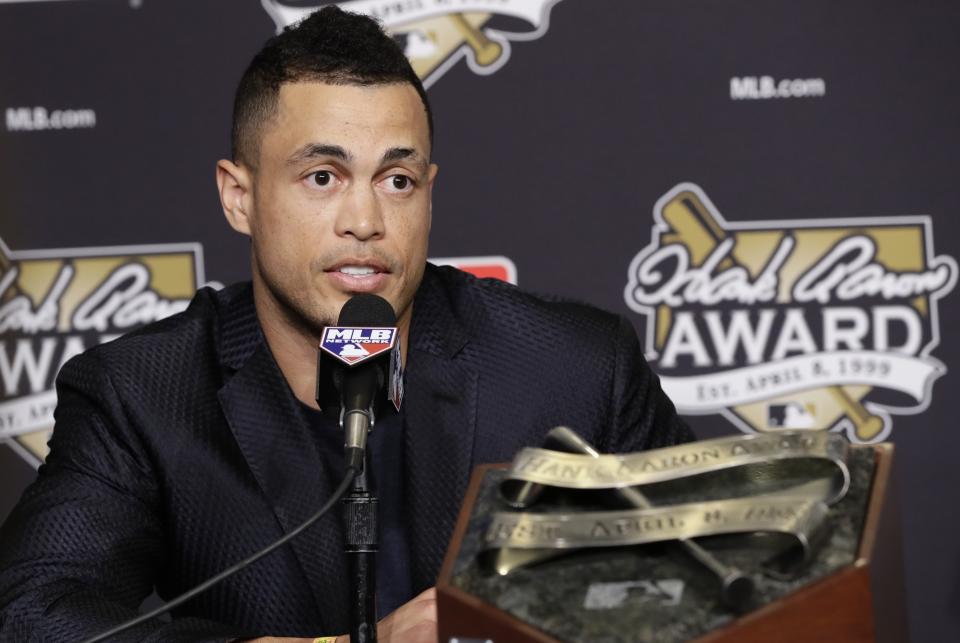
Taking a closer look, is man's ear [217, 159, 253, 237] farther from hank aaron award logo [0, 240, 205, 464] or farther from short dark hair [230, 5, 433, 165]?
hank aaron award logo [0, 240, 205, 464]

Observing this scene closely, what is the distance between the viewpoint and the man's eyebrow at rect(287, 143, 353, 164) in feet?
6.43

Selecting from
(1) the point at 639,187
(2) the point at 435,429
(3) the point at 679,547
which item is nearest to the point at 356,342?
(3) the point at 679,547

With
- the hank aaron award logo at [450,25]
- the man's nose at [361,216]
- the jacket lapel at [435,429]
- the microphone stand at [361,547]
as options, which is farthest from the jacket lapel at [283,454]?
the hank aaron award logo at [450,25]

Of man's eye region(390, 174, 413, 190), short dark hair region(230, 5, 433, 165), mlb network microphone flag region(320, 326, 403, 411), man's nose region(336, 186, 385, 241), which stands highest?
short dark hair region(230, 5, 433, 165)

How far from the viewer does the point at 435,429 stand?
207cm

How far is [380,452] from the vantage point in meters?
2.10

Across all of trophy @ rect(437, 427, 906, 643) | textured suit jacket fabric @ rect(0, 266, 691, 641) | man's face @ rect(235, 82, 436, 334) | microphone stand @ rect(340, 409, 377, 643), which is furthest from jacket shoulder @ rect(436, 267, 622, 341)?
trophy @ rect(437, 427, 906, 643)

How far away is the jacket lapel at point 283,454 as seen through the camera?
6.38 ft

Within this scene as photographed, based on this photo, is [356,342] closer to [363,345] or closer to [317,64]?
[363,345]

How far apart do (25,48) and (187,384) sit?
1.19 m

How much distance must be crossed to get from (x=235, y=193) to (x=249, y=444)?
423mm

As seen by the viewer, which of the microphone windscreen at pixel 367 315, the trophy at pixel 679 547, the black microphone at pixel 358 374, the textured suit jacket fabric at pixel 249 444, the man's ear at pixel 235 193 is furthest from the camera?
the man's ear at pixel 235 193

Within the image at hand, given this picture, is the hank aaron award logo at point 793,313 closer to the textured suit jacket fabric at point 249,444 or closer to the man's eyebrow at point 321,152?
the textured suit jacket fabric at point 249,444

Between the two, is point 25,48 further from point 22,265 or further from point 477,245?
point 477,245
